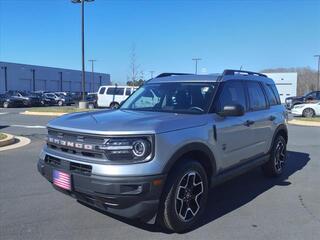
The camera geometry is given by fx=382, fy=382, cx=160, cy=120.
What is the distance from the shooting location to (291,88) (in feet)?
132

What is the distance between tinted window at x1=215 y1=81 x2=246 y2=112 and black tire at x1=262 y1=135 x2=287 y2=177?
5.06ft

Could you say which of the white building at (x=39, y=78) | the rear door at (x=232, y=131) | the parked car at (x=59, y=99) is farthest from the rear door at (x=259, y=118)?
the white building at (x=39, y=78)

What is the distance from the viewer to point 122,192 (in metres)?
3.93

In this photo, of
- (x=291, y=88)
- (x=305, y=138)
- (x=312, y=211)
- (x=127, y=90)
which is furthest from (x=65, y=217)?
(x=291, y=88)

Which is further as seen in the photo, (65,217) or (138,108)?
(138,108)

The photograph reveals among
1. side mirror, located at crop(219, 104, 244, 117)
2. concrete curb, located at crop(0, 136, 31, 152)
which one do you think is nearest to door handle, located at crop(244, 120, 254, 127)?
side mirror, located at crop(219, 104, 244, 117)

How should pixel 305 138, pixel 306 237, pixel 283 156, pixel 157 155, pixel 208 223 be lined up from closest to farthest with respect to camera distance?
pixel 157 155
pixel 306 237
pixel 208 223
pixel 283 156
pixel 305 138

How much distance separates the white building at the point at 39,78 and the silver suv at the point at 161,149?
230ft

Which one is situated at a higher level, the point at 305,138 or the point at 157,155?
the point at 157,155

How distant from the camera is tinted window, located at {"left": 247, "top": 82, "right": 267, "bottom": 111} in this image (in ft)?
20.7

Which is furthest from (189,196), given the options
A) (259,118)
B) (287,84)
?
(287,84)

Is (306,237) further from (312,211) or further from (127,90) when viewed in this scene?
(127,90)

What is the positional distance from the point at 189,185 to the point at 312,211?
1.97 meters

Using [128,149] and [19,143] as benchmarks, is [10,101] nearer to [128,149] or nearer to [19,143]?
[19,143]
